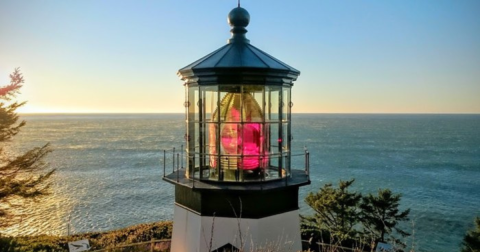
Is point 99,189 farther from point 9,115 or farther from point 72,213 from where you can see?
point 9,115

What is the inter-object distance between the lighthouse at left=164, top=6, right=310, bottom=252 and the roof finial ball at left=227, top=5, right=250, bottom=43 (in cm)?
1

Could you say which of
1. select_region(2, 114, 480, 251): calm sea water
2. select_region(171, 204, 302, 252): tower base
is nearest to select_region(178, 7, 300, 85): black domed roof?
select_region(171, 204, 302, 252): tower base

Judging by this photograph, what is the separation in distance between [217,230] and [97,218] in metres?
22.2

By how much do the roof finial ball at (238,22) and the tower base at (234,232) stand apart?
100 inches

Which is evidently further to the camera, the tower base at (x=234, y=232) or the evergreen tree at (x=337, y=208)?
the evergreen tree at (x=337, y=208)

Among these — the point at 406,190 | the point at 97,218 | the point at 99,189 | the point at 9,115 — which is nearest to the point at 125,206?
the point at 97,218

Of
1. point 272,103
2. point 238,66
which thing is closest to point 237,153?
point 272,103

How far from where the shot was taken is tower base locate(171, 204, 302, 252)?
4898mm

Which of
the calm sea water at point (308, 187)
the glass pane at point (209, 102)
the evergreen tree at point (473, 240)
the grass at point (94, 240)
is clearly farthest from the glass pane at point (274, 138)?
the evergreen tree at point (473, 240)

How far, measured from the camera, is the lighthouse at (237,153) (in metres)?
4.91

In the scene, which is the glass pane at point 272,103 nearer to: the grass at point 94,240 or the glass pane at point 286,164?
the glass pane at point 286,164

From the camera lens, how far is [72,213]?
26.2 m

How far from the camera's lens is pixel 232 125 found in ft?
16.8

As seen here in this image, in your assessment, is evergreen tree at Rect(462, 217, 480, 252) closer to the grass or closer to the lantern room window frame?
the grass
